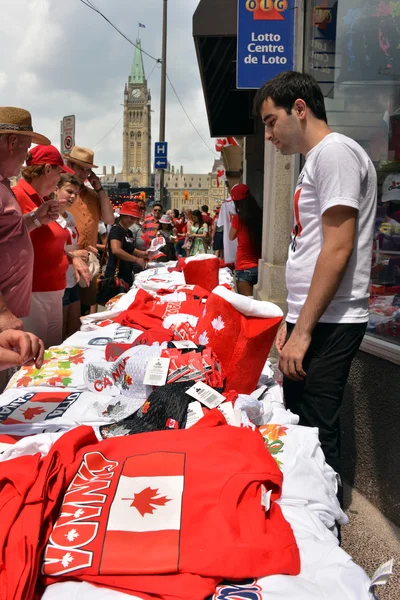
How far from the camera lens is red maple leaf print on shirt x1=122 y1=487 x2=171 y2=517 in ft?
4.72

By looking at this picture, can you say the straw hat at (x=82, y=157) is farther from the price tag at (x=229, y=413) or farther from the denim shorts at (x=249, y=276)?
the price tag at (x=229, y=413)

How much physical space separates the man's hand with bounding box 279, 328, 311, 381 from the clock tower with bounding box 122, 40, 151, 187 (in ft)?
467

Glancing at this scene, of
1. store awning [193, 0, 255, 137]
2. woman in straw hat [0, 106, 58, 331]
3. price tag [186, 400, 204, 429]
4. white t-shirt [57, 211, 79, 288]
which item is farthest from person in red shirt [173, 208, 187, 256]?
price tag [186, 400, 204, 429]

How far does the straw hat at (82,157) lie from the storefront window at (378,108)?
2.31 metres

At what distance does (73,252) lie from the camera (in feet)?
15.1

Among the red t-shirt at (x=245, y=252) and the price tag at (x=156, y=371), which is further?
the red t-shirt at (x=245, y=252)

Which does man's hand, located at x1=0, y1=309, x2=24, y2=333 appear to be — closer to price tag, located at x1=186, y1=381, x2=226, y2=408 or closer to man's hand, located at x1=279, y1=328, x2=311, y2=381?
price tag, located at x1=186, y1=381, x2=226, y2=408

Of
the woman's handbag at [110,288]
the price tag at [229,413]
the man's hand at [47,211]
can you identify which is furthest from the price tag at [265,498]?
the woman's handbag at [110,288]

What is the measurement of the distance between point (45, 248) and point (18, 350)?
83.1 inches

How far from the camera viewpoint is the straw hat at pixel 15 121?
99.4 inches

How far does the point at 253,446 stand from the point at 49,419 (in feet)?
3.66

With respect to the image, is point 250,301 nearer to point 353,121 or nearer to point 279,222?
point 353,121

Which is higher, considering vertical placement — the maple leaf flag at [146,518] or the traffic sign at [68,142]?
the traffic sign at [68,142]

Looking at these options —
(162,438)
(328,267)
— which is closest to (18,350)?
(162,438)
